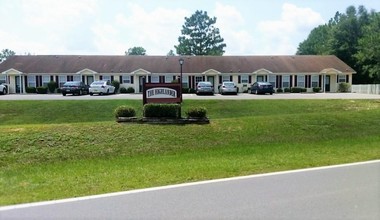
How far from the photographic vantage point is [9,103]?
24.4 m

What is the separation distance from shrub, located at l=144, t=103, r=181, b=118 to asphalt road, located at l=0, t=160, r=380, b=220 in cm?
831

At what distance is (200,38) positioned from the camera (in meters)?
89.4

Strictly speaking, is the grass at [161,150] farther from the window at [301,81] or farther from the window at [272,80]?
the window at [301,81]

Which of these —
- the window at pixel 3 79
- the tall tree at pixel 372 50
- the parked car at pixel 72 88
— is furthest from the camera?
the tall tree at pixel 372 50

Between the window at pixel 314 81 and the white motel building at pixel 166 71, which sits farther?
the window at pixel 314 81

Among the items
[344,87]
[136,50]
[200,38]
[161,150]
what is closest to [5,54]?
[136,50]

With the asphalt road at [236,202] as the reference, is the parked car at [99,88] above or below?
above

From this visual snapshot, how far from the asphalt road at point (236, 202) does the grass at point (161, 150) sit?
0.60 meters

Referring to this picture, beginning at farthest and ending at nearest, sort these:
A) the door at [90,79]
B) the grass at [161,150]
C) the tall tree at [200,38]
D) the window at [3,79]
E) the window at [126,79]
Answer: the tall tree at [200,38] < the window at [126,79] < the door at [90,79] < the window at [3,79] < the grass at [161,150]

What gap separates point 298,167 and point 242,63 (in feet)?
148

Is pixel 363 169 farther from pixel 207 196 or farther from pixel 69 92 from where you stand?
pixel 69 92

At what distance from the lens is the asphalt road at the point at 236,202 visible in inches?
215

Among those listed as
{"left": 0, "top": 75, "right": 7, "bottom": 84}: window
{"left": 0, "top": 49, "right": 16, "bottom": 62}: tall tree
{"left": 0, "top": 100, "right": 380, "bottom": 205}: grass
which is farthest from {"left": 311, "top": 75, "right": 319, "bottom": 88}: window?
{"left": 0, "top": 49, "right": 16, "bottom": 62}: tall tree

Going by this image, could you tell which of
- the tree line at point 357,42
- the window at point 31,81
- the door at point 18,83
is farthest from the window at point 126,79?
the tree line at point 357,42
